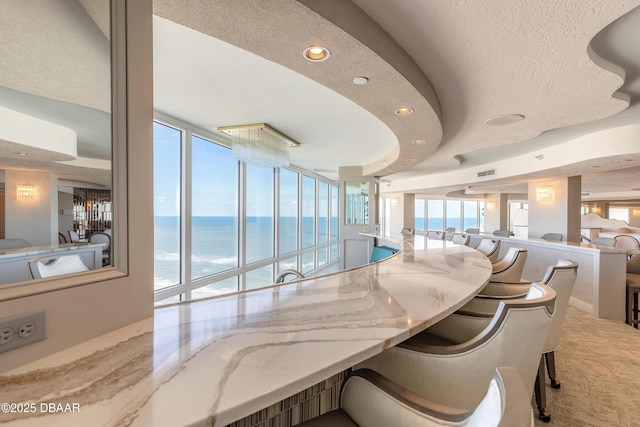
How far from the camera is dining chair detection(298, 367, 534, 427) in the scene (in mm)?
548

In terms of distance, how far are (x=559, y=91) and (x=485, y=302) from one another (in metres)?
1.92

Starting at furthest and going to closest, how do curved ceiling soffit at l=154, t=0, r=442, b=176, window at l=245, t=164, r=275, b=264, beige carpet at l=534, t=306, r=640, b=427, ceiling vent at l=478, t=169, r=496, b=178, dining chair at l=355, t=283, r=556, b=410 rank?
ceiling vent at l=478, t=169, r=496, b=178 < window at l=245, t=164, r=275, b=264 < beige carpet at l=534, t=306, r=640, b=427 < curved ceiling soffit at l=154, t=0, r=442, b=176 < dining chair at l=355, t=283, r=556, b=410

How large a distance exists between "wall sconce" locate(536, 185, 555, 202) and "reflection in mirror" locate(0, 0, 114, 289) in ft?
26.2

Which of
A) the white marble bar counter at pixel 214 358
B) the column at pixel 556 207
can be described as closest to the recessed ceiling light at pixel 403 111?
the white marble bar counter at pixel 214 358

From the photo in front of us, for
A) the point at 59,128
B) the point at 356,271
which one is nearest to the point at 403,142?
the point at 356,271

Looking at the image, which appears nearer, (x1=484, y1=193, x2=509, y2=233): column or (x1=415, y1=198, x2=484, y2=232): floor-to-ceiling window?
(x1=484, y1=193, x2=509, y2=233): column

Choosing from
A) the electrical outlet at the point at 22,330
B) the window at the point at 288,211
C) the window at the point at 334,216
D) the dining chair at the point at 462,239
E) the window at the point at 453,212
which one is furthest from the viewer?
the window at the point at 453,212

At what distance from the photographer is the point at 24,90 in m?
0.84

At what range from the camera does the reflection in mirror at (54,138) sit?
2.68ft

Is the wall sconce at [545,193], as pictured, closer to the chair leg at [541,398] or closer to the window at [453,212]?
the chair leg at [541,398]

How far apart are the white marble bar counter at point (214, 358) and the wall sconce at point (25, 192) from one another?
18.3 inches

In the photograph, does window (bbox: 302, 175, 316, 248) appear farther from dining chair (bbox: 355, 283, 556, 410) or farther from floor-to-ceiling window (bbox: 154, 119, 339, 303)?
dining chair (bbox: 355, 283, 556, 410)

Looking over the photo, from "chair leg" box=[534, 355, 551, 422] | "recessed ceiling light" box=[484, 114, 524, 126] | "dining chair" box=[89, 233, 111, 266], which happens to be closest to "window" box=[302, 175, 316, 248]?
"recessed ceiling light" box=[484, 114, 524, 126]

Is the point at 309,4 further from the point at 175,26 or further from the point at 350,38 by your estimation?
the point at 175,26
